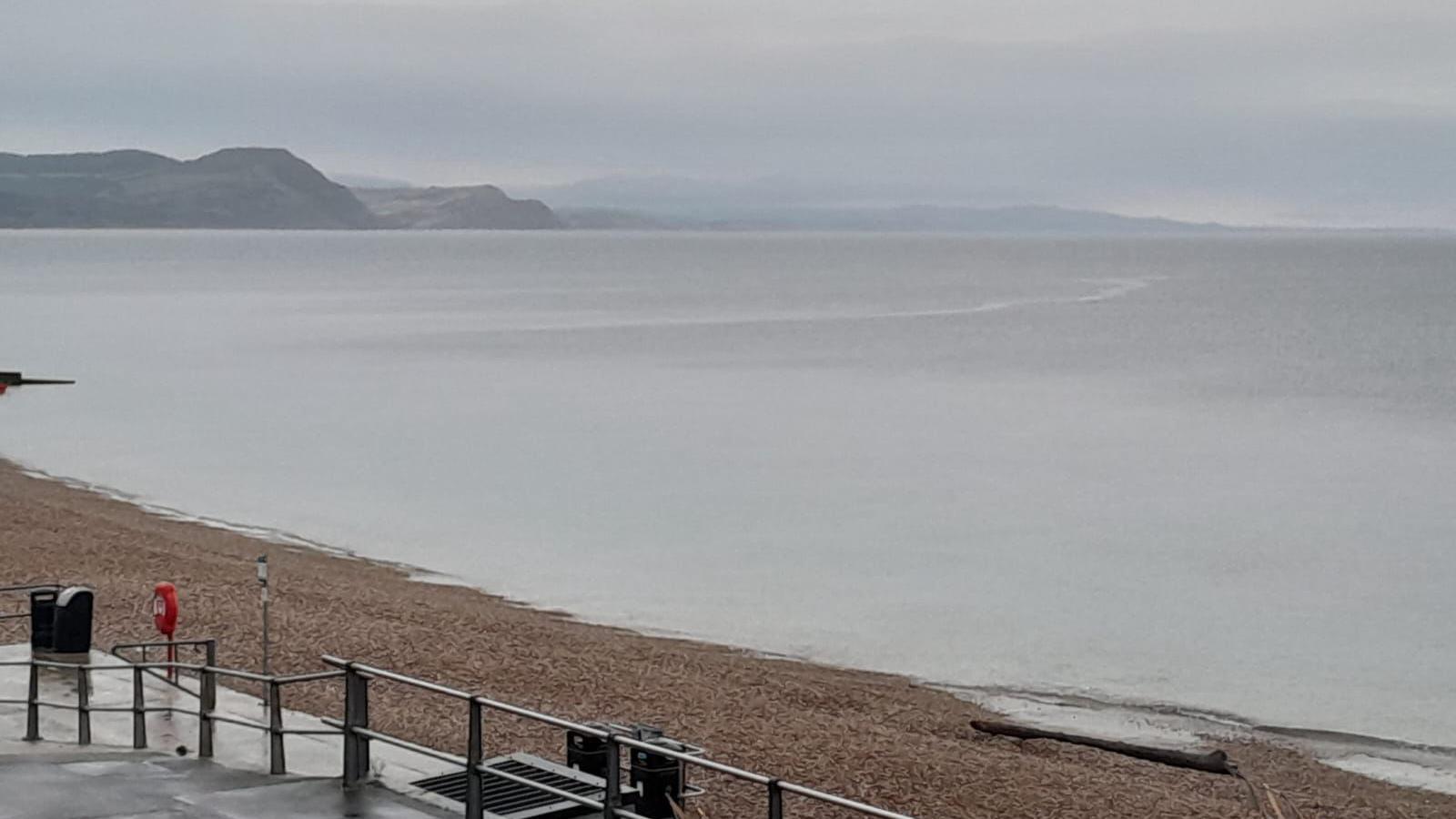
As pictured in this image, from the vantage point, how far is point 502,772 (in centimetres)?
1092

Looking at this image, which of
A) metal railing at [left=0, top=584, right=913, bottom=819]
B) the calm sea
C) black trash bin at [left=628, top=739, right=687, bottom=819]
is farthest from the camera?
the calm sea

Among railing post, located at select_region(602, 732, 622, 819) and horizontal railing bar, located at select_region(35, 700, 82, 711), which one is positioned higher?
railing post, located at select_region(602, 732, 622, 819)

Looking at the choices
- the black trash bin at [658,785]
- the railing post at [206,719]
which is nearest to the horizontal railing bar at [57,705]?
the railing post at [206,719]

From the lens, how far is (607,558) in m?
33.7

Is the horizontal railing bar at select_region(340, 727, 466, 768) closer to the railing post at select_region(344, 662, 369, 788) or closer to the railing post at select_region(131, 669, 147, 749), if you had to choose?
the railing post at select_region(344, 662, 369, 788)

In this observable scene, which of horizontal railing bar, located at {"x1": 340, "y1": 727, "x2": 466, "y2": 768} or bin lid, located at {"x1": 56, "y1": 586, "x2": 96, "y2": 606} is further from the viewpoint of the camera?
bin lid, located at {"x1": 56, "y1": 586, "x2": 96, "y2": 606}

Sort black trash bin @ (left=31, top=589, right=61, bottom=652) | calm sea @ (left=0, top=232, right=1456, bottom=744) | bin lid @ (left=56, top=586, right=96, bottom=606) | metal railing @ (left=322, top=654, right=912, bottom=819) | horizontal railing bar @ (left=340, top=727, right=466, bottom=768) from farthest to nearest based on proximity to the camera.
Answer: calm sea @ (left=0, top=232, right=1456, bottom=744)
black trash bin @ (left=31, top=589, right=61, bottom=652)
bin lid @ (left=56, top=586, right=96, bottom=606)
horizontal railing bar @ (left=340, top=727, right=466, bottom=768)
metal railing @ (left=322, top=654, right=912, bottom=819)

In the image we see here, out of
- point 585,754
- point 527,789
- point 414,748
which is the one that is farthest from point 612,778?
point 585,754

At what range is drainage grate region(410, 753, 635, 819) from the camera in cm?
1088

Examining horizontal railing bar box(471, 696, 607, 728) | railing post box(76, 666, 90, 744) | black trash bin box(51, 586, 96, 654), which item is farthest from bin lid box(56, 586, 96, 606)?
horizontal railing bar box(471, 696, 607, 728)

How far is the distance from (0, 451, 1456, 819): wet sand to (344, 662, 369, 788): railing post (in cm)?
387

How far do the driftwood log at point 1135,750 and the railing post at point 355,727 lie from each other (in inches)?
402

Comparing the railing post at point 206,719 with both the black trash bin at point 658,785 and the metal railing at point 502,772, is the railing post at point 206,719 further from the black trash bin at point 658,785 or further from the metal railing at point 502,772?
the black trash bin at point 658,785

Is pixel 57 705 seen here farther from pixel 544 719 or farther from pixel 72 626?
pixel 544 719
